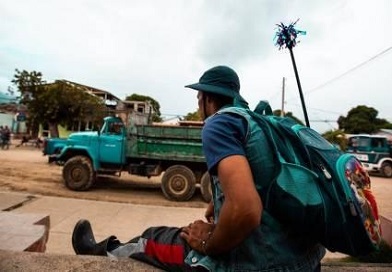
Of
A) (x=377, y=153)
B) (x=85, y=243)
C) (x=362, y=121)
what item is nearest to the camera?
(x=85, y=243)

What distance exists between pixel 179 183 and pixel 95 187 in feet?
9.60

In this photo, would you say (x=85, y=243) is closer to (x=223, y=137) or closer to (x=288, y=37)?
(x=223, y=137)

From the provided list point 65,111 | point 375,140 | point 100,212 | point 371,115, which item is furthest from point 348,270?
point 371,115

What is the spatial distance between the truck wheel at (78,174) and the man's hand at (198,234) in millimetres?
9149

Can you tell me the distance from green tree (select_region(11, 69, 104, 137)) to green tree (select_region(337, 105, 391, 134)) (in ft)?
95.2

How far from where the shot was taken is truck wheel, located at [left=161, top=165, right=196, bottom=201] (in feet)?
32.9

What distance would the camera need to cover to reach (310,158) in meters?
1.38

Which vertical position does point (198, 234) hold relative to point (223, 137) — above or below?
below

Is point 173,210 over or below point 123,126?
below

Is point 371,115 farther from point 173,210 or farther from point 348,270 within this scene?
point 348,270

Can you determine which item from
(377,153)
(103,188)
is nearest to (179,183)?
(103,188)

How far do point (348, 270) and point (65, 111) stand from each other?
25.3 m

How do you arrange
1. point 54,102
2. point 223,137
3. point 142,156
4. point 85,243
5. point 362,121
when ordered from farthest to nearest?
point 362,121 → point 54,102 → point 142,156 → point 85,243 → point 223,137

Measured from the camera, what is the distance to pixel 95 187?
450 inches
